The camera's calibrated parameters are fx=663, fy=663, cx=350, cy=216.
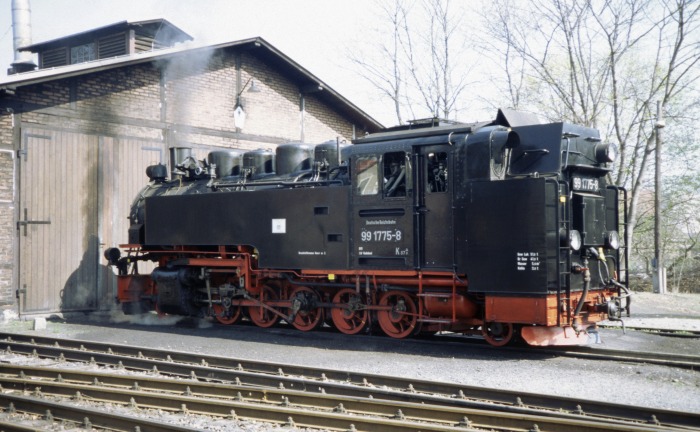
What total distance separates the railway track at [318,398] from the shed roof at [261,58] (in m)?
7.46

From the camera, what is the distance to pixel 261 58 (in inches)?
714

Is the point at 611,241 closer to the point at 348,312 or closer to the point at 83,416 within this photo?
→ the point at 348,312

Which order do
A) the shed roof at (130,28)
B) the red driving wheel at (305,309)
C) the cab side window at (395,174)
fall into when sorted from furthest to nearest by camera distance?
the shed roof at (130,28) → the red driving wheel at (305,309) → the cab side window at (395,174)

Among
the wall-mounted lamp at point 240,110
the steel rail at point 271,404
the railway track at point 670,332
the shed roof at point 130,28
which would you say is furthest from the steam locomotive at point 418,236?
the shed roof at point 130,28

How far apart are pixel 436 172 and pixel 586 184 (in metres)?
1.99

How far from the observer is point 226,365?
810 cm

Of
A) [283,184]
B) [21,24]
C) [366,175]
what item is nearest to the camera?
[366,175]

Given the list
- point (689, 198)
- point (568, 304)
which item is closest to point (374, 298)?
point (568, 304)

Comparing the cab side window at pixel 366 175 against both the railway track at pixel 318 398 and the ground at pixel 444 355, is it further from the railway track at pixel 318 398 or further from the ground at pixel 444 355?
the railway track at pixel 318 398

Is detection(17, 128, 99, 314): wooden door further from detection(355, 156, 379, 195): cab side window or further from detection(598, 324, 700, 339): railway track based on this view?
detection(598, 324, 700, 339): railway track

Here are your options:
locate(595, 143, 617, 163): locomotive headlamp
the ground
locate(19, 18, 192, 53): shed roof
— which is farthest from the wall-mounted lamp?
locate(595, 143, 617, 163): locomotive headlamp

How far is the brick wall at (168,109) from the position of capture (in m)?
13.4

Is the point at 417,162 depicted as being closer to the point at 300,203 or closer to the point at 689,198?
the point at 300,203

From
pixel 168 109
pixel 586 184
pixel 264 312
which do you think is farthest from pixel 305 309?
pixel 168 109
